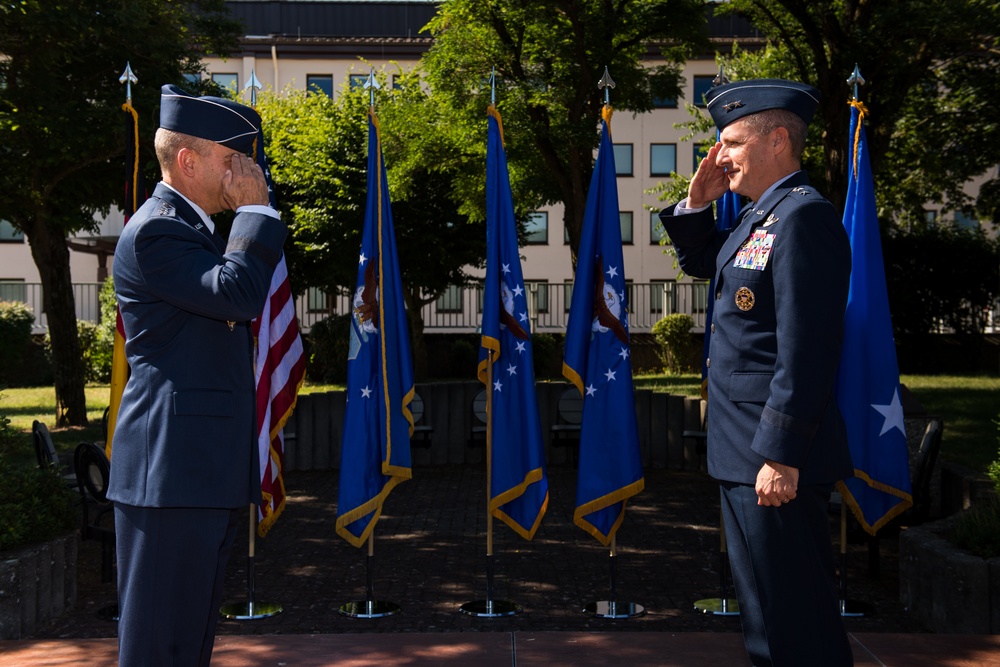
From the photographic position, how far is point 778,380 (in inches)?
143

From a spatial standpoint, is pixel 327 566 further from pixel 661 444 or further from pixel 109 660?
pixel 661 444

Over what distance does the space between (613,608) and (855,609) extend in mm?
1519

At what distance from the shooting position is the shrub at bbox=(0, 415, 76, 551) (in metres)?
6.36

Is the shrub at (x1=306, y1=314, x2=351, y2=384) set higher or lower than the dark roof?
lower

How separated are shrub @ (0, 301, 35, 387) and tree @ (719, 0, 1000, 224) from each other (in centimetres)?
1785

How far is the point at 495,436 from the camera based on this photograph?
714 cm

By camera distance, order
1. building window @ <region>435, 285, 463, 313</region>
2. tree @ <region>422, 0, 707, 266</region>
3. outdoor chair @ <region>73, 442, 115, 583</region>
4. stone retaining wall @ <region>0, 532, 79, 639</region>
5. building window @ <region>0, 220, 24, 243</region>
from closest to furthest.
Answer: stone retaining wall @ <region>0, 532, 79, 639</region>
outdoor chair @ <region>73, 442, 115, 583</region>
tree @ <region>422, 0, 707, 266</region>
building window @ <region>435, 285, 463, 313</region>
building window @ <region>0, 220, 24, 243</region>

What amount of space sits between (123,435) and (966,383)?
18306mm

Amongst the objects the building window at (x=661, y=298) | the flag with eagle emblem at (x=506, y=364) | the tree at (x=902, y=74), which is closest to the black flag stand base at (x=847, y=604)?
the flag with eagle emblem at (x=506, y=364)

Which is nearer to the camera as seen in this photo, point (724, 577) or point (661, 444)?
point (724, 577)

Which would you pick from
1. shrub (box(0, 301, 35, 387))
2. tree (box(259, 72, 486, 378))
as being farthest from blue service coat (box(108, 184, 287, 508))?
shrub (box(0, 301, 35, 387))

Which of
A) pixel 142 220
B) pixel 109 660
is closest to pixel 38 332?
pixel 109 660

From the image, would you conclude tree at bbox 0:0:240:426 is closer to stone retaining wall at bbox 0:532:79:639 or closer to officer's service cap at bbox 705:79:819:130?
stone retaining wall at bbox 0:532:79:639

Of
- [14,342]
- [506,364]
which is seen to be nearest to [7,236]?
[14,342]
